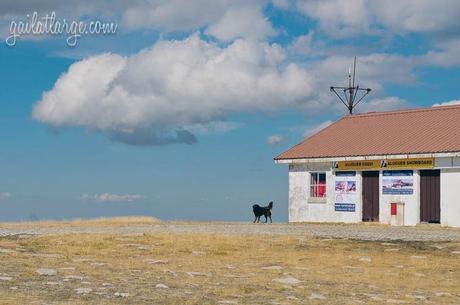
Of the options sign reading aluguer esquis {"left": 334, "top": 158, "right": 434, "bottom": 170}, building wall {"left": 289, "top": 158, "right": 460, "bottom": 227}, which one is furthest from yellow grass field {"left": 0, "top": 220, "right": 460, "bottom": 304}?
sign reading aluguer esquis {"left": 334, "top": 158, "right": 434, "bottom": 170}

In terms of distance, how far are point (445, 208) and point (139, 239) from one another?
18625 millimetres

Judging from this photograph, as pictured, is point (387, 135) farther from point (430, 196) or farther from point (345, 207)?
point (430, 196)

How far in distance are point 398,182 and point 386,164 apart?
46.7 inches

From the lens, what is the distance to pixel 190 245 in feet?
75.5

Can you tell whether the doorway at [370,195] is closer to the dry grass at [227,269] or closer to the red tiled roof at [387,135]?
the red tiled roof at [387,135]

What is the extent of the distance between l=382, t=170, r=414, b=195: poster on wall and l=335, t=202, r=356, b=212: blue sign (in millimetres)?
2206

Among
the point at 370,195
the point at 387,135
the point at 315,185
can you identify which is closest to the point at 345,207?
the point at 370,195

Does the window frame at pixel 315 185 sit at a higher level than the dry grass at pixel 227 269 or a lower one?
higher

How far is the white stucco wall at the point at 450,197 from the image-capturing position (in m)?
36.9

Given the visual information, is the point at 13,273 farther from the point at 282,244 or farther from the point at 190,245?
the point at 282,244

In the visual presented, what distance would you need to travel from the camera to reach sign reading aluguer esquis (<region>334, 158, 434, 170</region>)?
125 ft

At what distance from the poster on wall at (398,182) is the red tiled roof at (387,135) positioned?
1.11 metres

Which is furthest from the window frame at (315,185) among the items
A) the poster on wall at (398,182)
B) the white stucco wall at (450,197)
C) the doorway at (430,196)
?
the white stucco wall at (450,197)

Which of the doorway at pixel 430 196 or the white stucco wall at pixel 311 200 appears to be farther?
the white stucco wall at pixel 311 200
